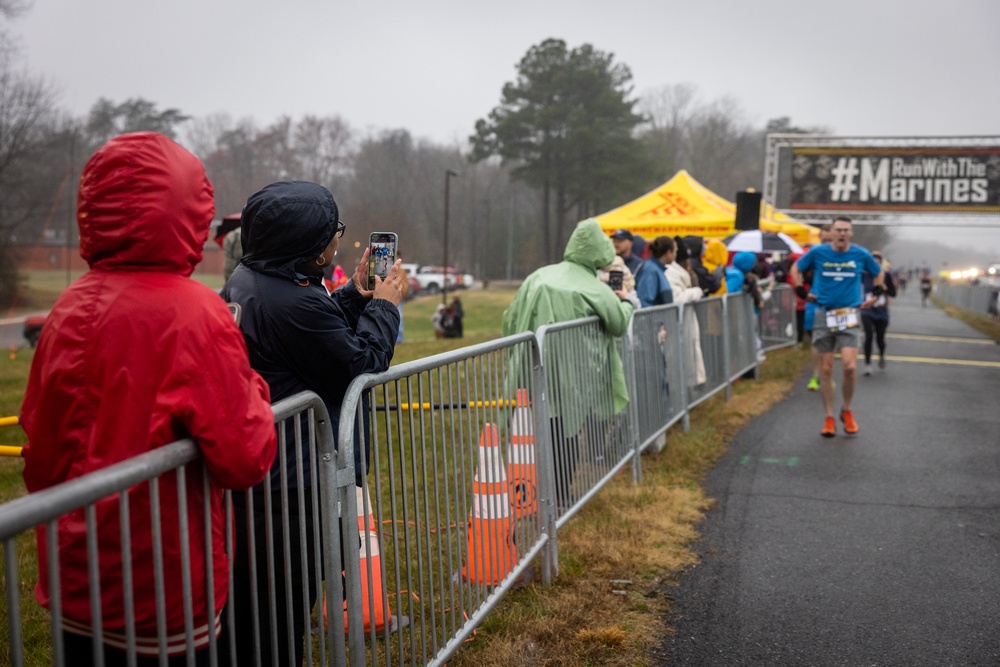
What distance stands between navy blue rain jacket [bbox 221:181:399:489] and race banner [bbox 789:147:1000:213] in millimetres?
23013

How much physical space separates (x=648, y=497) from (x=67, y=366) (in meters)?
4.61

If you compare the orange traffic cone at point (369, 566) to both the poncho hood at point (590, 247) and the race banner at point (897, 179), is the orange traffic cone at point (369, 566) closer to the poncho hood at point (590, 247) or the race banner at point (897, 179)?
the poncho hood at point (590, 247)

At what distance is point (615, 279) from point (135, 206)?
4881mm

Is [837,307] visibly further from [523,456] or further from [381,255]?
[381,255]

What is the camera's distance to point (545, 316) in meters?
5.53

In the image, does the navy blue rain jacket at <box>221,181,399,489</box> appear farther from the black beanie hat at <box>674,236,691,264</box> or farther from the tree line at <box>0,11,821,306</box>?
the tree line at <box>0,11,821,306</box>

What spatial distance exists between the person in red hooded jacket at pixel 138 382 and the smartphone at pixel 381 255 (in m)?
1.18

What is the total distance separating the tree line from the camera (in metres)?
41.6

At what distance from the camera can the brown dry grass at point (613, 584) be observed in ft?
12.0

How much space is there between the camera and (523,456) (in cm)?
425

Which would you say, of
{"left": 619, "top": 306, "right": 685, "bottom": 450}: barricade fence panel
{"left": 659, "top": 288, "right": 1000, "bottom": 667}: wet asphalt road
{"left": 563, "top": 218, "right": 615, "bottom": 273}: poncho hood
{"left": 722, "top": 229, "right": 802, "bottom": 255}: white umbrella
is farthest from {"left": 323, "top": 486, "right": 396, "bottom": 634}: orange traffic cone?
{"left": 722, "top": 229, "right": 802, "bottom": 255}: white umbrella

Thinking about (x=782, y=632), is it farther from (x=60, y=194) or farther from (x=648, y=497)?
(x=60, y=194)

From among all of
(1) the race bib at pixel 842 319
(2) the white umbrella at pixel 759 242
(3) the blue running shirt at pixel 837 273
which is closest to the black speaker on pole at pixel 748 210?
(2) the white umbrella at pixel 759 242

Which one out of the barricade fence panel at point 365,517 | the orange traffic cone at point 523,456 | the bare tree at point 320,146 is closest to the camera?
the barricade fence panel at point 365,517
